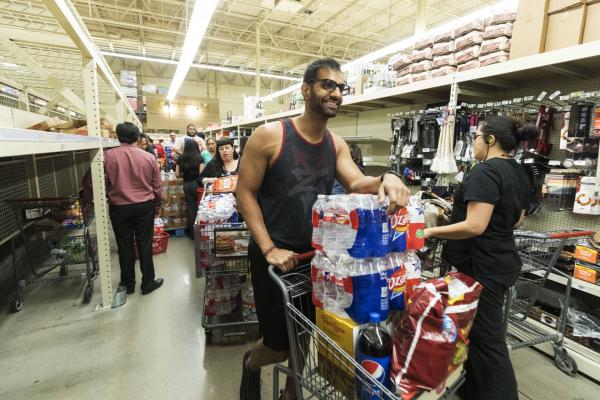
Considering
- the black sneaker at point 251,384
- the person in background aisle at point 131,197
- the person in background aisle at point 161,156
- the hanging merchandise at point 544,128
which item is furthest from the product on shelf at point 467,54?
the person in background aisle at point 161,156

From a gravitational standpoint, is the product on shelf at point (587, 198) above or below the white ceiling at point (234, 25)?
below

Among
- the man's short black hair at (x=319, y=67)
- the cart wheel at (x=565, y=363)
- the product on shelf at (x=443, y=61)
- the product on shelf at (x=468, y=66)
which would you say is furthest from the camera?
the product on shelf at (x=443, y=61)

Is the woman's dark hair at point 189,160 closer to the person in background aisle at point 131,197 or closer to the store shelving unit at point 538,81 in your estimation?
the person in background aisle at point 131,197

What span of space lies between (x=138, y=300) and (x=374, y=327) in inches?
120

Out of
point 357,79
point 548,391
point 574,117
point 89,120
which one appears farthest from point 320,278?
point 357,79

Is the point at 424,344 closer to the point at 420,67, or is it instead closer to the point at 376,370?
the point at 376,370

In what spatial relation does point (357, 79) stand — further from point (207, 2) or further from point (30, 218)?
point (30, 218)

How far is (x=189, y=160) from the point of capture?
5.05 meters

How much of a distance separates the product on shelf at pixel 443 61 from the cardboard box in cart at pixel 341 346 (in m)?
2.70

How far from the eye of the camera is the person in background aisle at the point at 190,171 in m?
5.05

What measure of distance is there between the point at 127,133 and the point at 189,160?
5.92 feet

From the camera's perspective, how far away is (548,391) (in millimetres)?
2100

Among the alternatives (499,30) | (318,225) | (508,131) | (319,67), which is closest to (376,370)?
(318,225)

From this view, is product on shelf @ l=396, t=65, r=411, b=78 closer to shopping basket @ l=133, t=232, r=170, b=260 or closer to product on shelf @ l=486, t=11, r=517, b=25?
product on shelf @ l=486, t=11, r=517, b=25
